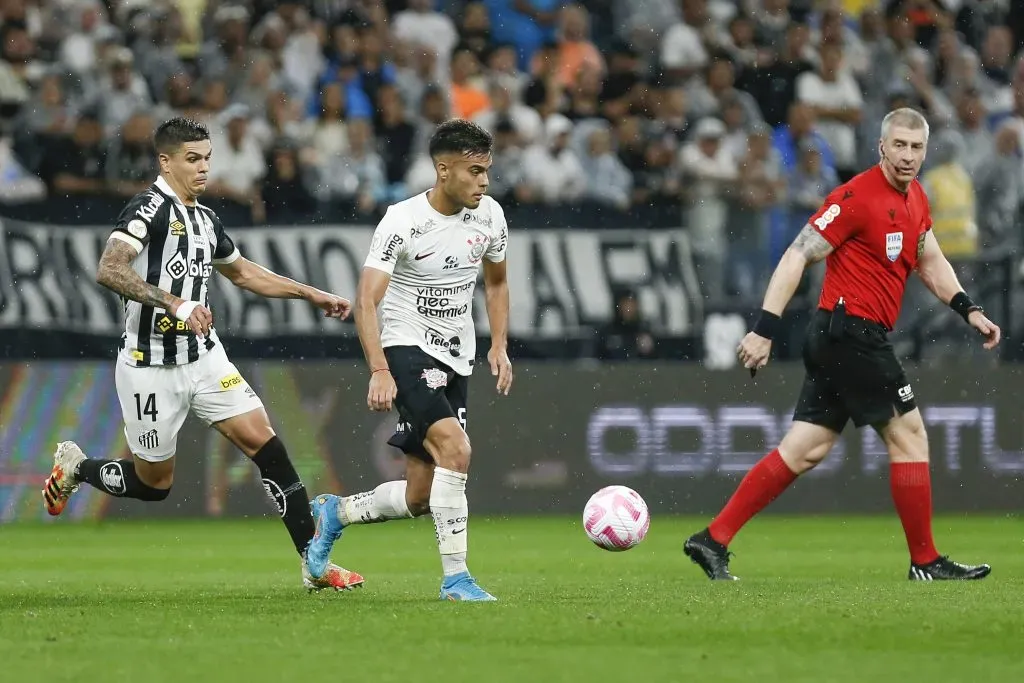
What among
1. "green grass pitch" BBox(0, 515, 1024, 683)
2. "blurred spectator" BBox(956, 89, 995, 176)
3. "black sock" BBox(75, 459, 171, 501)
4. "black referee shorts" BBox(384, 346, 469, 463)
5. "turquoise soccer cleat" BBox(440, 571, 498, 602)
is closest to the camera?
"green grass pitch" BBox(0, 515, 1024, 683)

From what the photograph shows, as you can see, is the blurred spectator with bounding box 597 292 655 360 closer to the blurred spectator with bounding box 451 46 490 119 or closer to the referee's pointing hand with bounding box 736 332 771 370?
the blurred spectator with bounding box 451 46 490 119

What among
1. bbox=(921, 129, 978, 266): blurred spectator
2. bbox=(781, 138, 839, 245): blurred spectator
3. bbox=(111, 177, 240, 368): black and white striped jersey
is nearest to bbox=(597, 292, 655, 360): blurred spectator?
bbox=(781, 138, 839, 245): blurred spectator

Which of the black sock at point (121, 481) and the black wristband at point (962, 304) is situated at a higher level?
the black wristband at point (962, 304)

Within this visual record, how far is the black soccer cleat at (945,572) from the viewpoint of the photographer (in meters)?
8.97

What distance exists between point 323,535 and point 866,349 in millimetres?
3042

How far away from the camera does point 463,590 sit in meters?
7.69

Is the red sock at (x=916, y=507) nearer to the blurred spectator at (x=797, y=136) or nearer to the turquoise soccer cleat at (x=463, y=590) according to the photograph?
the turquoise soccer cleat at (x=463, y=590)

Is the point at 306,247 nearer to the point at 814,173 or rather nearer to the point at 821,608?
the point at 814,173

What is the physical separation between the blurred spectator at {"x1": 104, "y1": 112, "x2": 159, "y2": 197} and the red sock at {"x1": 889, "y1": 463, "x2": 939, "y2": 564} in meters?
8.28

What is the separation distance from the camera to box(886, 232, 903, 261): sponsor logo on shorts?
907 centimetres

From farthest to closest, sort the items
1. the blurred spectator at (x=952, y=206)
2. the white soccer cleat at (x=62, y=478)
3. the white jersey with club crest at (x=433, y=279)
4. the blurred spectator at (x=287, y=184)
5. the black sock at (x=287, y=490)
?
the blurred spectator at (x=287, y=184)
the blurred spectator at (x=952, y=206)
the white soccer cleat at (x=62, y=478)
the black sock at (x=287, y=490)
the white jersey with club crest at (x=433, y=279)

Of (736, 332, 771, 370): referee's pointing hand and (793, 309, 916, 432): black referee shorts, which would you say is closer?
(736, 332, 771, 370): referee's pointing hand

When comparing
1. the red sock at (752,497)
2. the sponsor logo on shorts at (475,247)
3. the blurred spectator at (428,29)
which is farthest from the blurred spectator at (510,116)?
the sponsor logo on shorts at (475,247)

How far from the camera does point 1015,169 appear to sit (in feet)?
52.0
